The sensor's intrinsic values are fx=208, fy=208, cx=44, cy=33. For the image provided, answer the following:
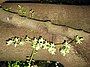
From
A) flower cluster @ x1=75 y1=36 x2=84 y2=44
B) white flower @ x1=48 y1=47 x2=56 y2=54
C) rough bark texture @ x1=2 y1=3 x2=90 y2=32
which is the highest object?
rough bark texture @ x1=2 y1=3 x2=90 y2=32

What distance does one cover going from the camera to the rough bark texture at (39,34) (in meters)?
1.12

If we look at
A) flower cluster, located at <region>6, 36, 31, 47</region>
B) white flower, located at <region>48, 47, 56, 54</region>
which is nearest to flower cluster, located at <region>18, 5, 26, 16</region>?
flower cluster, located at <region>6, 36, 31, 47</region>

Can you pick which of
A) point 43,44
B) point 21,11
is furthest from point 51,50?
point 21,11

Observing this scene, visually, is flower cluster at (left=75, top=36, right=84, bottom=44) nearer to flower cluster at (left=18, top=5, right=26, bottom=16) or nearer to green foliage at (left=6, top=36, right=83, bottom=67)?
green foliage at (left=6, top=36, right=83, bottom=67)

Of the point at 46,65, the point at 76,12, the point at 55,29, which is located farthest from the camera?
the point at 46,65

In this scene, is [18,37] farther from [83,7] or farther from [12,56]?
[83,7]

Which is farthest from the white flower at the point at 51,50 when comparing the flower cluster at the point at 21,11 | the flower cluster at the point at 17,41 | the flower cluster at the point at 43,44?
the flower cluster at the point at 21,11

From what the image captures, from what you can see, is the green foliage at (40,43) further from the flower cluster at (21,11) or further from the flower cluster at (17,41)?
the flower cluster at (21,11)

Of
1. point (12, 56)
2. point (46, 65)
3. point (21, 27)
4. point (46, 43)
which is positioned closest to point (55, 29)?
point (46, 43)

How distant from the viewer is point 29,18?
1163 millimetres

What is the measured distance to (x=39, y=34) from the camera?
115 centimetres

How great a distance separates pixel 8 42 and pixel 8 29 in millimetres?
79

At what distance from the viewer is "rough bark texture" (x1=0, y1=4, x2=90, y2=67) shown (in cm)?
112

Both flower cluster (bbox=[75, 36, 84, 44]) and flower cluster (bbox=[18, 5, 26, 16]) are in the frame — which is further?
flower cluster (bbox=[18, 5, 26, 16])
